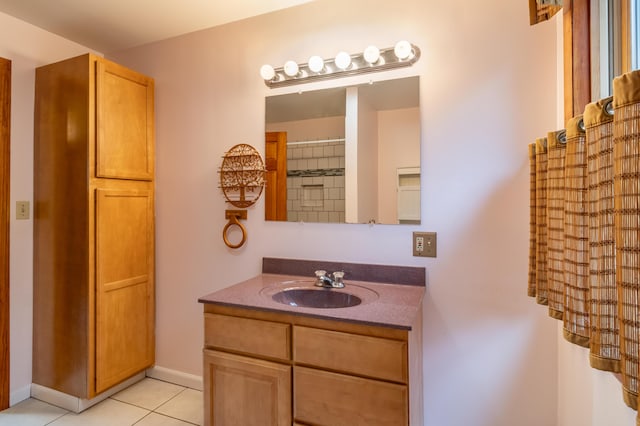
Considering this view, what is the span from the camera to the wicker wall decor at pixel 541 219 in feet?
4.12

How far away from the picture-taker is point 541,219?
1.27 metres

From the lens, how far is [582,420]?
48.0 inches

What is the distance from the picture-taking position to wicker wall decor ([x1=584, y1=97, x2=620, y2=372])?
28.9 inches

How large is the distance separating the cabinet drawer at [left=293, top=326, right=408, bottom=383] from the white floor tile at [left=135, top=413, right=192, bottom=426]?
3.56 feet

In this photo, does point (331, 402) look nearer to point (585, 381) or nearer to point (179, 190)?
point (585, 381)

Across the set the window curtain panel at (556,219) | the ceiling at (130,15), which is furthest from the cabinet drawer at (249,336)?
the ceiling at (130,15)

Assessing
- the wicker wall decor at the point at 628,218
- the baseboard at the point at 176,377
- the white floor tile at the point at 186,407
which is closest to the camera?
the wicker wall decor at the point at 628,218

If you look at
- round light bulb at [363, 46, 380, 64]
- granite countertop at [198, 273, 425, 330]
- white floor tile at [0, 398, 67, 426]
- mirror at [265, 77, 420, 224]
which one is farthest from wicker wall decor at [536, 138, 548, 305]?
white floor tile at [0, 398, 67, 426]

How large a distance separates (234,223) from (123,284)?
2.59 feet

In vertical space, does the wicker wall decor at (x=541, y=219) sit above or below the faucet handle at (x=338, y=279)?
above

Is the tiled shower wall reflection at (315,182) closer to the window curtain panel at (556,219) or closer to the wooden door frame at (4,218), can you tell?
the window curtain panel at (556,219)

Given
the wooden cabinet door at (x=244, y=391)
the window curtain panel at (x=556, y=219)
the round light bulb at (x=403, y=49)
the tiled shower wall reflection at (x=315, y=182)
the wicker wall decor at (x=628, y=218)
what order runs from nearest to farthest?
the wicker wall decor at (x=628, y=218) < the window curtain panel at (x=556, y=219) < the wooden cabinet door at (x=244, y=391) < the round light bulb at (x=403, y=49) < the tiled shower wall reflection at (x=315, y=182)

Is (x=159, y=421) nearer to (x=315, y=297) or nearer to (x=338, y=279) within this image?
(x=315, y=297)

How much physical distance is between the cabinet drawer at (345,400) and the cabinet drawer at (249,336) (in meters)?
0.11
